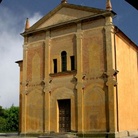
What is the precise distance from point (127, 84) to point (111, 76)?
10.0 feet

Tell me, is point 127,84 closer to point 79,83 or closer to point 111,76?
point 111,76

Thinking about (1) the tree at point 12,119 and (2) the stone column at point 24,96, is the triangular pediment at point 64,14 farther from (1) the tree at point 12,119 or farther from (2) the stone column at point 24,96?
(1) the tree at point 12,119

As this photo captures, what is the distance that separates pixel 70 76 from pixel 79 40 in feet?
9.41

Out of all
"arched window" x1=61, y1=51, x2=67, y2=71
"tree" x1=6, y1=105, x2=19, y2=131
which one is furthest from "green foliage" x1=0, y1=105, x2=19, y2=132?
"arched window" x1=61, y1=51, x2=67, y2=71

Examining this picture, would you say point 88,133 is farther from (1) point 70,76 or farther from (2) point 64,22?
(2) point 64,22

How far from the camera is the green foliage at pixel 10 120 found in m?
44.5

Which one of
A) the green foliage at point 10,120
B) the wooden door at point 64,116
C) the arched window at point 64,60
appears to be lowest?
the green foliage at point 10,120

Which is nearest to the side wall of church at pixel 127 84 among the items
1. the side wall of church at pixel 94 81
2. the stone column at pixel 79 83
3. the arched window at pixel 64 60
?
the side wall of church at pixel 94 81

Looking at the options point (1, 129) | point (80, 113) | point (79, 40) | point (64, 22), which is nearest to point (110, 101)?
point (80, 113)

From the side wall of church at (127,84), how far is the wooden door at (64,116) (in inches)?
160

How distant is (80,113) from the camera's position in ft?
63.1

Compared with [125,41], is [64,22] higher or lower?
higher

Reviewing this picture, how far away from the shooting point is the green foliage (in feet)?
146

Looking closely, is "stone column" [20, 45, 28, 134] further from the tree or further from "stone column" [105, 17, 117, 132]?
the tree
